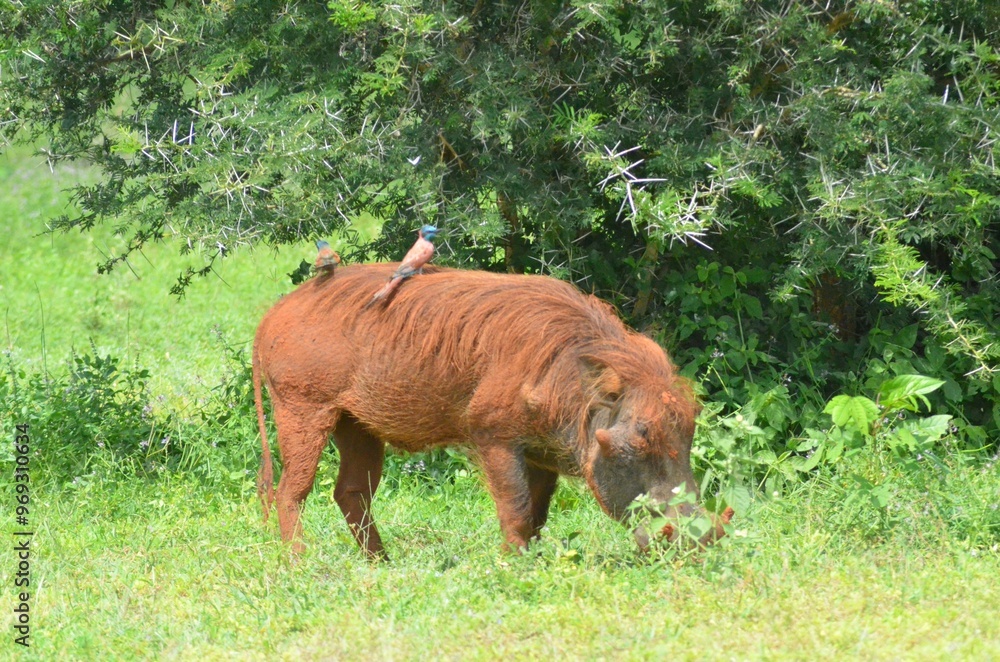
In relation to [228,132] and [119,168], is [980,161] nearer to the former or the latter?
[228,132]

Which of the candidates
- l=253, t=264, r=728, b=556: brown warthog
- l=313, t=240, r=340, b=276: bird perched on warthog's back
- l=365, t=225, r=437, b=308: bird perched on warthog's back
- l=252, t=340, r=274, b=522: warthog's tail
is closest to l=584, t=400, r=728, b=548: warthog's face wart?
l=253, t=264, r=728, b=556: brown warthog

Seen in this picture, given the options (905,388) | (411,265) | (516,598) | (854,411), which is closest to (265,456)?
(411,265)

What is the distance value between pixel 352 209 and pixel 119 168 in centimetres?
140

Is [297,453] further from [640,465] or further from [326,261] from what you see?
[640,465]

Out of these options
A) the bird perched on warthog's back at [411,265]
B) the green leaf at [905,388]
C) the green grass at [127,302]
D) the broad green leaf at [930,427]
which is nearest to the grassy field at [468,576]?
the broad green leaf at [930,427]

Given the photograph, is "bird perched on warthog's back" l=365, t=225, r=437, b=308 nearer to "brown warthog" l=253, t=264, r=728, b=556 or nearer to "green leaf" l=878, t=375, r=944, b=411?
"brown warthog" l=253, t=264, r=728, b=556

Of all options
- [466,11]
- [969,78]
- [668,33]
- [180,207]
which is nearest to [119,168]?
[180,207]

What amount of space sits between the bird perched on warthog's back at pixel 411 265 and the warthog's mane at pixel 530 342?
30mm

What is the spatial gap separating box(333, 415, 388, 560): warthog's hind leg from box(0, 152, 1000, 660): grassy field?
5.2 inches

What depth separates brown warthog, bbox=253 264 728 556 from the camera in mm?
4664

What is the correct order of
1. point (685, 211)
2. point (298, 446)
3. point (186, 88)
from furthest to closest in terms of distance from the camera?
1. point (186, 88)
2. point (685, 211)
3. point (298, 446)

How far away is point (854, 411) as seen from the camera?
5277 mm

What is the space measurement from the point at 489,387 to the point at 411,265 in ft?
2.20

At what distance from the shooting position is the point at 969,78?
583 cm
